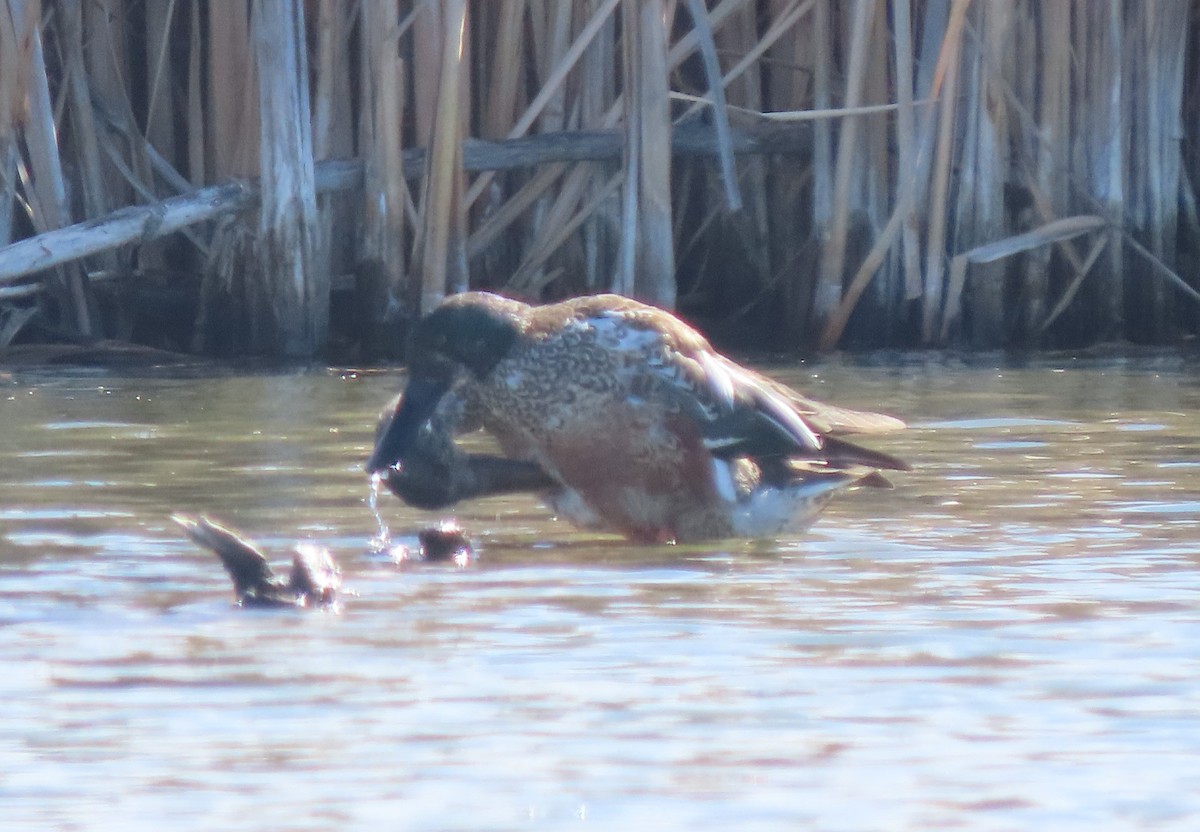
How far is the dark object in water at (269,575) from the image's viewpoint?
13.8 feet

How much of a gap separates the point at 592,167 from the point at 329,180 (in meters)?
1.11

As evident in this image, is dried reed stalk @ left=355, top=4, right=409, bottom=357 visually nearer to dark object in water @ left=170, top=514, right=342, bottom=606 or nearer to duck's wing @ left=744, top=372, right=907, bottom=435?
duck's wing @ left=744, top=372, right=907, bottom=435

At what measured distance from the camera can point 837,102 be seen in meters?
9.66

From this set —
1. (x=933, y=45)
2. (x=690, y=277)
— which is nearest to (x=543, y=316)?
(x=933, y=45)

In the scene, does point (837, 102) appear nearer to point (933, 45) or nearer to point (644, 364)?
point (933, 45)

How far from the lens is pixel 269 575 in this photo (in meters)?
4.26


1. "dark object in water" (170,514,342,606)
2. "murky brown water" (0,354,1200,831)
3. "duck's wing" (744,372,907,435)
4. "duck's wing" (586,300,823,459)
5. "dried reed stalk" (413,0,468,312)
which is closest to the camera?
"murky brown water" (0,354,1200,831)

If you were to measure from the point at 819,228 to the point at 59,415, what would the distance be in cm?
334

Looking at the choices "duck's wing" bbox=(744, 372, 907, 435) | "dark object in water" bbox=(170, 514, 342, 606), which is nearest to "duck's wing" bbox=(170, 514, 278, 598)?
"dark object in water" bbox=(170, 514, 342, 606)

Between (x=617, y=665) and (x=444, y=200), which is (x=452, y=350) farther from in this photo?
(x=444, y=200)

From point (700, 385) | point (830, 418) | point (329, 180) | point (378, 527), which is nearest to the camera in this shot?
point (700, 385)

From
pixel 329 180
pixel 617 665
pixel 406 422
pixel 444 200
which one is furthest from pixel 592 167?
pixel 617 665

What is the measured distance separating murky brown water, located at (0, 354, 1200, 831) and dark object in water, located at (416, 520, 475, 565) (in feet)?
0.21

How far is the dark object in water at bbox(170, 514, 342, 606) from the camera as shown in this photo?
4203 millimetres
